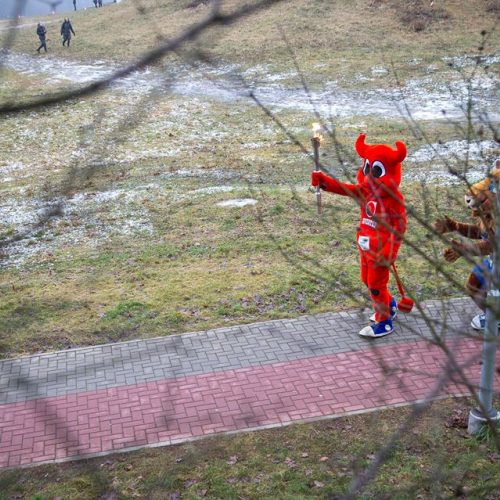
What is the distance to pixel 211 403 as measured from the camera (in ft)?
26.1

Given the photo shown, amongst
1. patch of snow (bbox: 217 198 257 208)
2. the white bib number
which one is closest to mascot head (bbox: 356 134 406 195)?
the white bib number

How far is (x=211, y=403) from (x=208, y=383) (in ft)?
1.40

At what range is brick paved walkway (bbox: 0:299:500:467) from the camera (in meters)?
7.58

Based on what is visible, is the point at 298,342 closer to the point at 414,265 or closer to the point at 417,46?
the point at 414,265

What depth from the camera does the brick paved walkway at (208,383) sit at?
758 cm

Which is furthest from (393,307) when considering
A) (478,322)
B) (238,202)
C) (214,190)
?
(214,190)

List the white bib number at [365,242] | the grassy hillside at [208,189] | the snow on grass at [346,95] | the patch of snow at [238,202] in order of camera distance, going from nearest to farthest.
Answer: the white bib number at [365,242]
the grassy hillside at [208,189]
the patch of snow at [238,202]
the snow on grass at [346,95]

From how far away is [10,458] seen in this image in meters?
7.27

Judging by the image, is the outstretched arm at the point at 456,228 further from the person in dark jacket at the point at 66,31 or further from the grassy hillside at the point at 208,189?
the person in dark jacket at the point at 66,31

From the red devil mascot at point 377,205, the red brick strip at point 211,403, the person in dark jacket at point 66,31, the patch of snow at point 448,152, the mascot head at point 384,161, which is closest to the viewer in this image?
the red brick strip at point 211,403

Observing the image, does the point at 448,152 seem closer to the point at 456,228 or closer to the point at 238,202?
the point at 238,202

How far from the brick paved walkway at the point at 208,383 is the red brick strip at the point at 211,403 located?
1 cm

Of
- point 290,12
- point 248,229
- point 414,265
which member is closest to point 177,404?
point 414,265

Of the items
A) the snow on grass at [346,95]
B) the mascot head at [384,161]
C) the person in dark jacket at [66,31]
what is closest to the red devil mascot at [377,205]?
the mascot head at [384,161]
